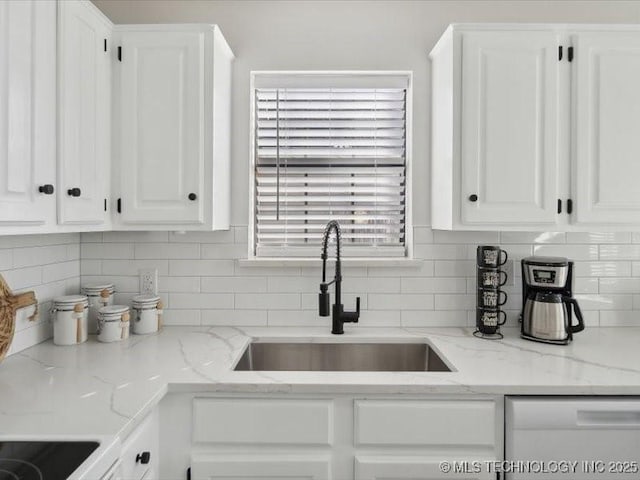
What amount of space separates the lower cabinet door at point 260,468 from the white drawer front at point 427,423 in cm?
17

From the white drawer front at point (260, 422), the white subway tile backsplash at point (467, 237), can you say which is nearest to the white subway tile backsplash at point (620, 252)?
the white subway tile backsplash at point (467, 237)

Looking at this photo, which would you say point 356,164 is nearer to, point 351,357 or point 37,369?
point 351,357

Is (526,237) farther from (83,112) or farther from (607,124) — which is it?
(83,112)

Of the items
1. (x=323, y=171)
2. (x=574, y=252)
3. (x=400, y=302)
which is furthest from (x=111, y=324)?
(x=574, y=252)

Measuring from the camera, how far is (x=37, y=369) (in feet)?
5.14

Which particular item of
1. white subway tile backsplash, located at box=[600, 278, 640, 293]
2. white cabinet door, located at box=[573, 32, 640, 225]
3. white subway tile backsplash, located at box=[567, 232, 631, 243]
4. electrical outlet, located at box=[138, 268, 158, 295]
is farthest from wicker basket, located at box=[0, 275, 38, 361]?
white subway tile backsplash, located at box=[600, 278, 640, 293]

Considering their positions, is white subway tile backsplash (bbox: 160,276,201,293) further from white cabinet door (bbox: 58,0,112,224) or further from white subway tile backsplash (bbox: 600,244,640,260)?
white subway tile backsplash (bbox: 600,244,640,260)

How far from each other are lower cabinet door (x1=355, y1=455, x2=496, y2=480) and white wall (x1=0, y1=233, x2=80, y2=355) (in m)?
1.40

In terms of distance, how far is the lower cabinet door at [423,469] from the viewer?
4.80 feet

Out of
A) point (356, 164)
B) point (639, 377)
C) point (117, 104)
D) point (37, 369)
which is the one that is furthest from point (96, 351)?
point (639, 377)

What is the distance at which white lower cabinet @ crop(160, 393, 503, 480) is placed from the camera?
1466mm

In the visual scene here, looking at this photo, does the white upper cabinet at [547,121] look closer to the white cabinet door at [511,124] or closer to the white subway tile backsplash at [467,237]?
the white cabinet door at [511,124]

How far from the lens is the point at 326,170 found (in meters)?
2.27

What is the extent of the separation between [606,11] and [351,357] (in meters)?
2.05
